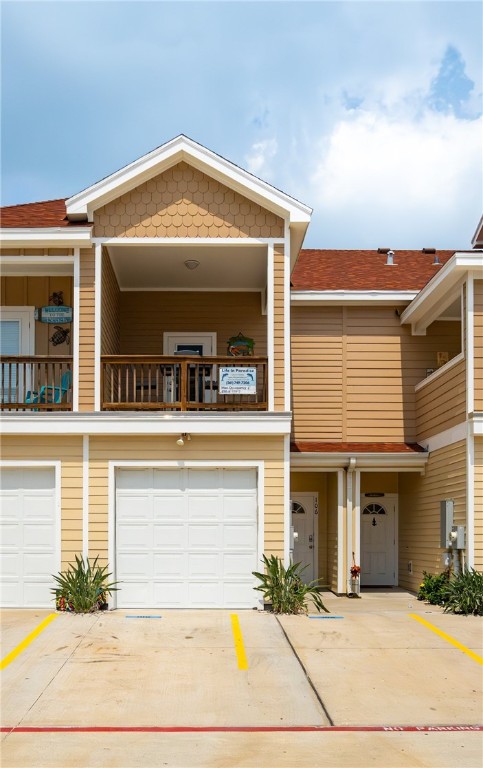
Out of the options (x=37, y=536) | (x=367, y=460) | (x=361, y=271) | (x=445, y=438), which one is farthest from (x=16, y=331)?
(x=445, y=438)

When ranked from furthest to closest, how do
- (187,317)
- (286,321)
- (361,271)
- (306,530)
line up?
(306,530), (361,271), (187,317), (286,321)

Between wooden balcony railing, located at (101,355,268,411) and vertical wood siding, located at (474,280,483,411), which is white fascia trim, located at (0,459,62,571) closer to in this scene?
wooden balcony railing, located at (101,355,268,411)

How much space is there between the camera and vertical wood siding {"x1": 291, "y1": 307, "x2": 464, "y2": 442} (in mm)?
19594

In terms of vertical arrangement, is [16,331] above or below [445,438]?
above

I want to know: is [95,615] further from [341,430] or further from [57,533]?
[341,430]

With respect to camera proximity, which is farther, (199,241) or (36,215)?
(36,215)

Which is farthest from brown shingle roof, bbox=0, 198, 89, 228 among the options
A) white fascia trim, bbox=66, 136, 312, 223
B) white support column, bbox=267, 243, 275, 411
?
white support column, bbox=267, 243, 275, 411

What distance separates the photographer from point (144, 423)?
51.7 ft

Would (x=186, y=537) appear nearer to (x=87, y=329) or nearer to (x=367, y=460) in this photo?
(x=87, y=329)

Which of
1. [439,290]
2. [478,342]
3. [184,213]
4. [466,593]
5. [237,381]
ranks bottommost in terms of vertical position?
[466,593]

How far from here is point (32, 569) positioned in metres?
15.9

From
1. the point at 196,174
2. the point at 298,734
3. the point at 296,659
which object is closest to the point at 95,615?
the point at 296,659

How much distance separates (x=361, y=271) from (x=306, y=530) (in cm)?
577

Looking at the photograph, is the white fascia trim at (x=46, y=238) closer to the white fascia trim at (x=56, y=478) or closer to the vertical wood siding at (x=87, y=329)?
the vertical wood siding at (x=87, y=329)
